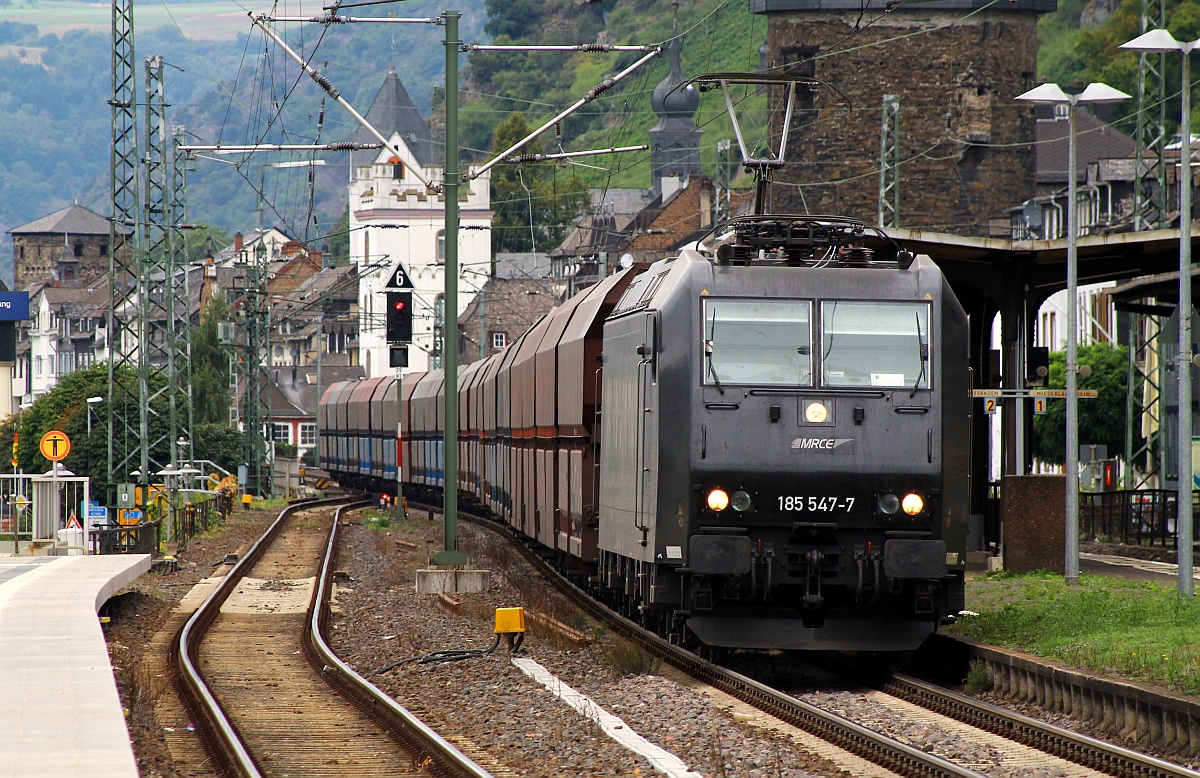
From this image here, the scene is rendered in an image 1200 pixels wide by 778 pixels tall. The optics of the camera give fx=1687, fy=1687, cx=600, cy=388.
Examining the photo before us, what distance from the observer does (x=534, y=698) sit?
13539mm

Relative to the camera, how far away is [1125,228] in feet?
179

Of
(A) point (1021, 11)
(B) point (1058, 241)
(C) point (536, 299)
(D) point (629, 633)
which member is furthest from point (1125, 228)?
(C) point (536, 299)

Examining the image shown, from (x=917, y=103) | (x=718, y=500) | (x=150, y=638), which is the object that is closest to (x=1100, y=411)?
(x=917, y=103)

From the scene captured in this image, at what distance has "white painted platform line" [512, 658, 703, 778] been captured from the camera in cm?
1036

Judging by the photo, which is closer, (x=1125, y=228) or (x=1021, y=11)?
(x=1125, y=228)

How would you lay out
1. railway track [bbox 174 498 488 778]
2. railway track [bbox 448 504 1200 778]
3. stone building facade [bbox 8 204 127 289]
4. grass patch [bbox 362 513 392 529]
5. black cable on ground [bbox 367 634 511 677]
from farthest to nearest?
1. stone building facade [bbox 8 204 127 289]
2. grass patch [bbox 362 513 392 529]
3. black cable on ground [bbox 367 634 511 677]
4. railway track [bbox 174 498 488 778]
5. railway track [bbox 448 504 1200 778]

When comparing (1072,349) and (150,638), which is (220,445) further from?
(1072,349)

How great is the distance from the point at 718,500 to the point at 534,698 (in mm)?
2186

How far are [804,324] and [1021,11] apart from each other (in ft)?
169

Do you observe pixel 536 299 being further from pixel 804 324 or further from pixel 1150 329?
pixel 804 324

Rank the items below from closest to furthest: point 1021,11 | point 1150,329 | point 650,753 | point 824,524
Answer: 1. point 650,753
2. point 824,524
3. point 1150,329
4. point 1021,11

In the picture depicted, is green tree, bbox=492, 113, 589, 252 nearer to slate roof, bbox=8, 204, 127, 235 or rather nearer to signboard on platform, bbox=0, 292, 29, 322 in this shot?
signboard on platform, bbox=0, 292, 29, 322

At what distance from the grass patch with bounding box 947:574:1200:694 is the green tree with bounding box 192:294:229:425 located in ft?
271

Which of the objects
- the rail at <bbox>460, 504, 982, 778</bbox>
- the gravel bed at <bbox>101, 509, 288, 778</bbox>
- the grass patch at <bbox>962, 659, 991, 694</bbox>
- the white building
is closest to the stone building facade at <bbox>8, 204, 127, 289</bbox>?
the white building
